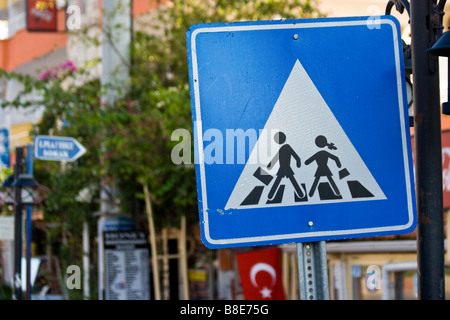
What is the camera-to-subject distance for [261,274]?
39.4 ft

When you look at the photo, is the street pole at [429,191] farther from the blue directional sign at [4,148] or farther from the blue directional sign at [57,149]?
the blue directional sign at [4,148]

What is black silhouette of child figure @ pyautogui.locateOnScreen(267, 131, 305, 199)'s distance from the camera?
2789 millimetres

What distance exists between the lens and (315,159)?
111 inches

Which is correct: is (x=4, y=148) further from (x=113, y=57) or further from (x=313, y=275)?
(x=313, y=275)

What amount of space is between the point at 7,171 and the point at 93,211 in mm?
1862

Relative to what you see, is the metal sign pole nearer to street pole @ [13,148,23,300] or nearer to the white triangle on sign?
the white triangle on sign

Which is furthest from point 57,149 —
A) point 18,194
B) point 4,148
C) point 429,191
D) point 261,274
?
Answer: point 4,148

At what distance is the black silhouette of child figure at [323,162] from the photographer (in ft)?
9.23

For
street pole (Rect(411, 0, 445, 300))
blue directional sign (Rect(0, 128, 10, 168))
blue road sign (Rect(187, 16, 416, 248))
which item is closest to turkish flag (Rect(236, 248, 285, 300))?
blue directional sign (Rect(0, 128, 10, 168))

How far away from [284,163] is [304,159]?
0.22ft

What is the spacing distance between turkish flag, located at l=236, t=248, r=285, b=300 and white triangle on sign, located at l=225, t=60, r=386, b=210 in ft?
29.6

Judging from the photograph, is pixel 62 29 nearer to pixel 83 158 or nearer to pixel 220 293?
pixel 83 158

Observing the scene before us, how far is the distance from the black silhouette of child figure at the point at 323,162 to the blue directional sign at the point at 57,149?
7.42 metres

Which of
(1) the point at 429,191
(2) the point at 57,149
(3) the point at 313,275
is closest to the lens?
(3) the point at 313,275
